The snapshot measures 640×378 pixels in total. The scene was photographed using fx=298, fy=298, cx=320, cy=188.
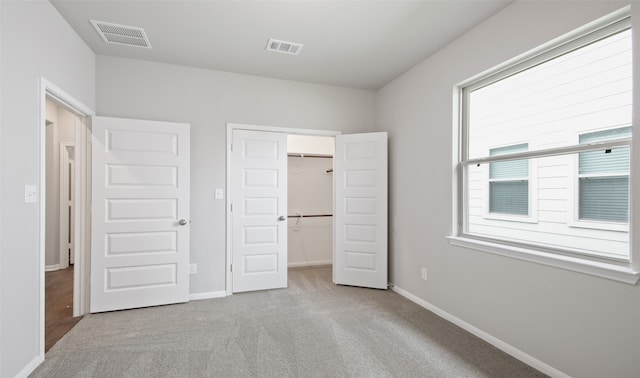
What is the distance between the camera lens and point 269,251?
3.84 meters

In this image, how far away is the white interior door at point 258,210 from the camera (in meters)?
3.70

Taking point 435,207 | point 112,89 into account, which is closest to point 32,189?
point 112,89

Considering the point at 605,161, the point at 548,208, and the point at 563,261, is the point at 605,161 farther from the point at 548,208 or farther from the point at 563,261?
the point at 563,261

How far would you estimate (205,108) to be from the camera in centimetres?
358

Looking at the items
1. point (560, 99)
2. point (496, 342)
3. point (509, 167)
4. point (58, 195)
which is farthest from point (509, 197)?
point (58, 195)

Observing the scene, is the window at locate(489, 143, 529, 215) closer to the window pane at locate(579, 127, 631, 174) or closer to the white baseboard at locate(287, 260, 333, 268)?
the window pane at locate(579, 127, 631, 174)

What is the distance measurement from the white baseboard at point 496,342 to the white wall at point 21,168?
3.38 meters

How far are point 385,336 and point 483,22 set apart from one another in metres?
2.84

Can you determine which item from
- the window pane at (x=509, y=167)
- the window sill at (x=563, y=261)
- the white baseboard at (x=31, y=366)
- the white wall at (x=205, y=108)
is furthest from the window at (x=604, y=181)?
the white baseboard at (x=31, y=366)

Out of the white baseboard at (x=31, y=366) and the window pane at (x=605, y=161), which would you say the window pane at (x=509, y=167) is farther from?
the white baseboard at (x=31, y=366)

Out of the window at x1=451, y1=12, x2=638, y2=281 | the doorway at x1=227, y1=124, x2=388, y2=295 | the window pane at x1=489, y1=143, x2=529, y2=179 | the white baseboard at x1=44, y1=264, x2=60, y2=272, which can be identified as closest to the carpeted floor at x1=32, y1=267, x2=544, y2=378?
the doorway at x1=227, y1=124, x2=388, y2=295

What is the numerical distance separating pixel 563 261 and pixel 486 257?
62 centimetres

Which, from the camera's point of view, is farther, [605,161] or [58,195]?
[58,195]

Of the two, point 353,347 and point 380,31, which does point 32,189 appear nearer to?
point 353,347
